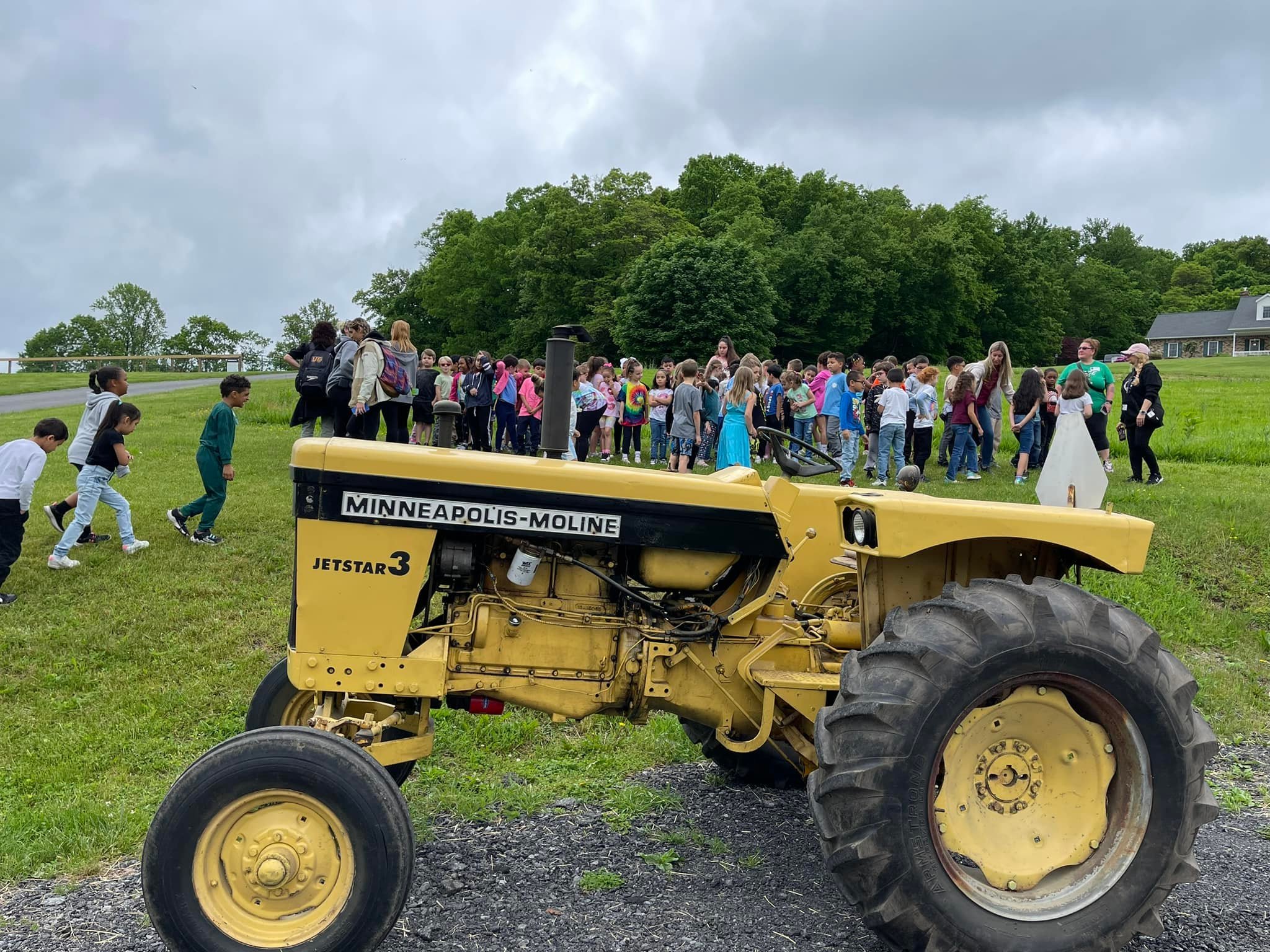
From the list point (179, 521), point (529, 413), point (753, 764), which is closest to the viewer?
point (753, 764)

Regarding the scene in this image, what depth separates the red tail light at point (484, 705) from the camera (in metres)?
3.60

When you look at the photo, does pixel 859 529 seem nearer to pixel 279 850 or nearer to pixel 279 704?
pixel 279 850

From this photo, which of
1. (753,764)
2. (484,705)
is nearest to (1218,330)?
(753,764)

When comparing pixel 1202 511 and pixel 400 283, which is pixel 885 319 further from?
pixel 1202 511

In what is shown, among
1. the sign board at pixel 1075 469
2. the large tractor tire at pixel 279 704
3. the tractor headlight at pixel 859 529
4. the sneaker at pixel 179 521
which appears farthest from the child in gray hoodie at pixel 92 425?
the sign board at pixel 1075 469

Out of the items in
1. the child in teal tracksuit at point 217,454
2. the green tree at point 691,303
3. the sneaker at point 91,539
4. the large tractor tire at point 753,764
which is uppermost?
the green tree at point 691,303

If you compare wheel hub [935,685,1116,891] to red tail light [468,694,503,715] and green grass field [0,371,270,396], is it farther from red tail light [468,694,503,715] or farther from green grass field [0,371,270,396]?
green grass field [0,371,270,396]

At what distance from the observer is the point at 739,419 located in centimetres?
1124

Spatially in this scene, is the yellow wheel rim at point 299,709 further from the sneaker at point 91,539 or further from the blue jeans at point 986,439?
the blue jeans at point 986,439

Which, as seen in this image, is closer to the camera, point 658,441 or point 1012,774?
point 1012,774

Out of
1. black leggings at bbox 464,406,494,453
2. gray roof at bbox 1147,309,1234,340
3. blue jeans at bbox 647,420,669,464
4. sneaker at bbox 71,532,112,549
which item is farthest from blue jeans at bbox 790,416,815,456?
gray roof at bbox 1147,309,1234,340

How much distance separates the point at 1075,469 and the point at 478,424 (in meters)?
11.7

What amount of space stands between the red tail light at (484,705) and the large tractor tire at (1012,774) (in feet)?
4.11

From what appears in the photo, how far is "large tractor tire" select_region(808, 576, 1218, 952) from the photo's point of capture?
2908mm
